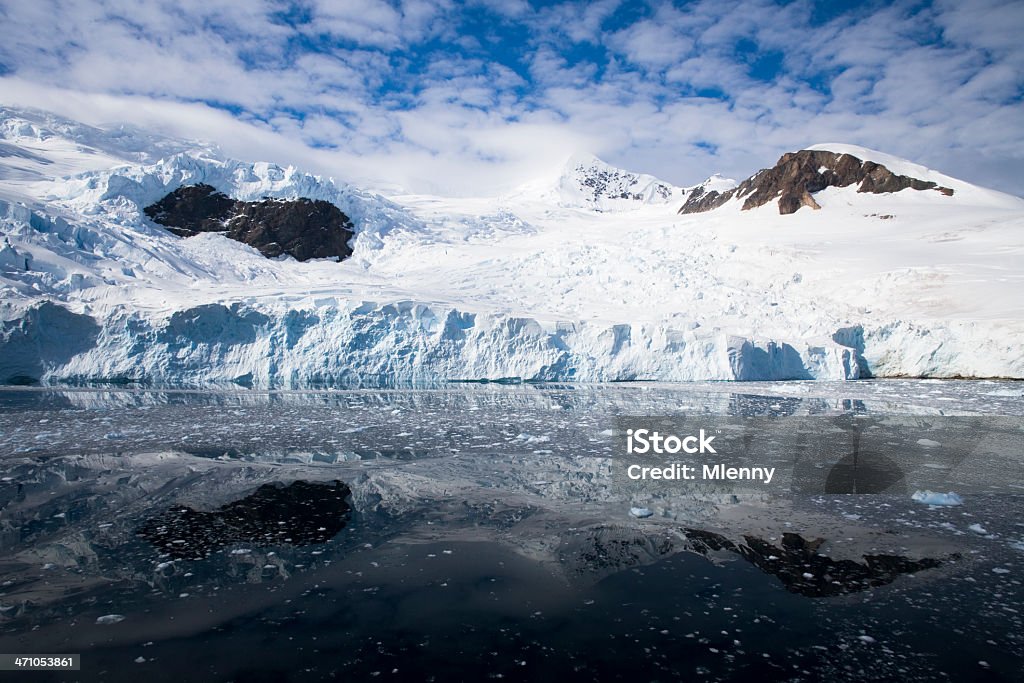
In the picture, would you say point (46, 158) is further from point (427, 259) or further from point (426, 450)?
point (426, 450)

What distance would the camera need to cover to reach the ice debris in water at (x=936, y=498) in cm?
544

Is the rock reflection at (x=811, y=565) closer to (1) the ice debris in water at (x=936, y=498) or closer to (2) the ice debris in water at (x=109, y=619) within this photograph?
(1) the ice debris in water at (x=936, y=498)

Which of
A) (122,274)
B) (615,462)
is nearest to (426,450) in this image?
(615,462)

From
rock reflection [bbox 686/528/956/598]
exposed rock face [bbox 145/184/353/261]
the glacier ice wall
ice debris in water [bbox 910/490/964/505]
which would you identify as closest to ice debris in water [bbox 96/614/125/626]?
rock reflection [bbox 686/528/956/598]

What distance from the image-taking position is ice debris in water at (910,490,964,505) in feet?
17.9

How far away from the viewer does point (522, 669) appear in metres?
2.93

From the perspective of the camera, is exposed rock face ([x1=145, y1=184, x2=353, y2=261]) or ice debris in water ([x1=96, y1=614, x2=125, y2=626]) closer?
ice debris in water ([x1=96, y1=614, x2=125, y2=626])

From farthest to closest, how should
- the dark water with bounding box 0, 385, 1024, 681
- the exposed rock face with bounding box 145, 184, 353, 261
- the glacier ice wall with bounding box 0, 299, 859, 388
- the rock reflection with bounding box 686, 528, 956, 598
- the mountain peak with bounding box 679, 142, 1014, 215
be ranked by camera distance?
the mountain peak with bounding box 679, 142, 1014, 215 → the exposed rock face with bounding box 145, 184, 353, 261 → the glacier ice wall with bounding box 0, 299, 859, 388 → the rock reflection with bounding box 686, 528, 956, 598 → the dark water with bounding box 0, 385, 1024, 681

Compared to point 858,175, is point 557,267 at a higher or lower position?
lower

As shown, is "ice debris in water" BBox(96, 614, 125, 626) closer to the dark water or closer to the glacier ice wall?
the dark water

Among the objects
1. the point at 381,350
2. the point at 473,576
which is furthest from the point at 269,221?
the point at 473,576

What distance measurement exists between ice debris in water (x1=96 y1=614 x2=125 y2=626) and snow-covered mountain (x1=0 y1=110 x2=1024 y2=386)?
45.5 ft

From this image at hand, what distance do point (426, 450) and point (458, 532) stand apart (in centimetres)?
304

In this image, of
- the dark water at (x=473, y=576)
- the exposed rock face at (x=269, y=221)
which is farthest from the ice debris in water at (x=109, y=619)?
the exposed rock face at (x=269, y=221)
